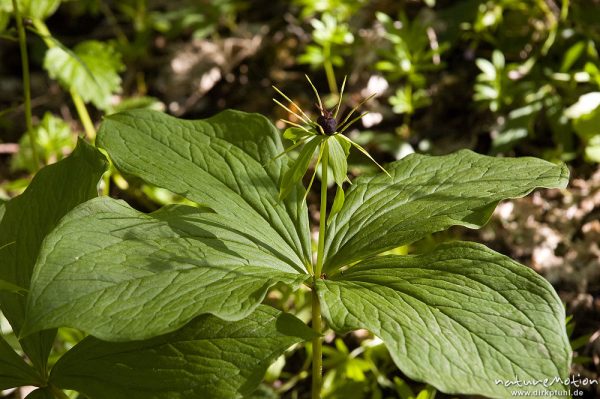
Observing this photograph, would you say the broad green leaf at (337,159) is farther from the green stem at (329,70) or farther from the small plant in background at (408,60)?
the green stem at (329,70)

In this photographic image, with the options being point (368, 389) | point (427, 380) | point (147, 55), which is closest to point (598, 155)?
point (368, 389)

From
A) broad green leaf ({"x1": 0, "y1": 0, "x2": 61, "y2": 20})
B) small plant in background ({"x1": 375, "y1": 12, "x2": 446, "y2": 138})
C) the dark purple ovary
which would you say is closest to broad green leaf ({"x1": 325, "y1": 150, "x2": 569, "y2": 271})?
the dark purple ovary

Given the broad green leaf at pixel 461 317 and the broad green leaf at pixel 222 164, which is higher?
the broad green leaf at pixel 222 164

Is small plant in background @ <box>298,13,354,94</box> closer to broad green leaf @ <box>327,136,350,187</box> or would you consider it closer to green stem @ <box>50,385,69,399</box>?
broad green leaf @ <box>327,136,350,187</box>

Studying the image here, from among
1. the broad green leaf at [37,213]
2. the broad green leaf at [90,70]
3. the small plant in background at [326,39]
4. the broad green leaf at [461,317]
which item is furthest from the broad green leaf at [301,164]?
the small plant in background at [326,39]

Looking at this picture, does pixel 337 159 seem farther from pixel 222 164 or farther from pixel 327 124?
pixel 222 164

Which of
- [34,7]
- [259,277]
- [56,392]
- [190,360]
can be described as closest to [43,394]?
[56,392]
